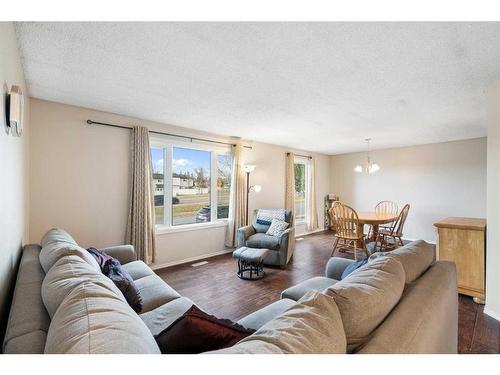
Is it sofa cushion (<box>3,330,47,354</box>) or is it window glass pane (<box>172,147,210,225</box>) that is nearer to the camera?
sofa cushion (<box>3,330,47,354</box>)

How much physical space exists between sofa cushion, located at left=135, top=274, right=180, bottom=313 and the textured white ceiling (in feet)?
5.98

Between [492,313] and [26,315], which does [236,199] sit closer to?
[492,313]

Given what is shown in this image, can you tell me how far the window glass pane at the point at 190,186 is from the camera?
407 centimetres

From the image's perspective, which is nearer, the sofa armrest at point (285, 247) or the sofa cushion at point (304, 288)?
the sofa cushion at point (304, 288)

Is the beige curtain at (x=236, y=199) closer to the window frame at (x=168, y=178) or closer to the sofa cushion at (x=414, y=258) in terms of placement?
the window frame at (x=168, y=178)

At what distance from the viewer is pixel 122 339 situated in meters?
0.67

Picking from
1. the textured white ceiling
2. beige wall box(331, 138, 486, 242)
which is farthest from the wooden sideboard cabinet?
beige wall box(331, 138, 486, 242)

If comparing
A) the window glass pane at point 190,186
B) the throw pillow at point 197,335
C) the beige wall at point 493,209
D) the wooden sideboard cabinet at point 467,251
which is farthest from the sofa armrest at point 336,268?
the window glass pane at point 190,186

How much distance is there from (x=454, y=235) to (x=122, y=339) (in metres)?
3.56

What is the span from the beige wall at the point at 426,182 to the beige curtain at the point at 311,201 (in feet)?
3.74

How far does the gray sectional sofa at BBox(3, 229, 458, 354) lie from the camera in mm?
687

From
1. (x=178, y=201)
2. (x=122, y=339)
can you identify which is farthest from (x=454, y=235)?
(x=178, y=201)

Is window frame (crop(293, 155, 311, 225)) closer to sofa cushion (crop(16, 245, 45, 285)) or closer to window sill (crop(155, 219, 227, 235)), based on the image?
window sill (crop(155, 219, 227, 235))
